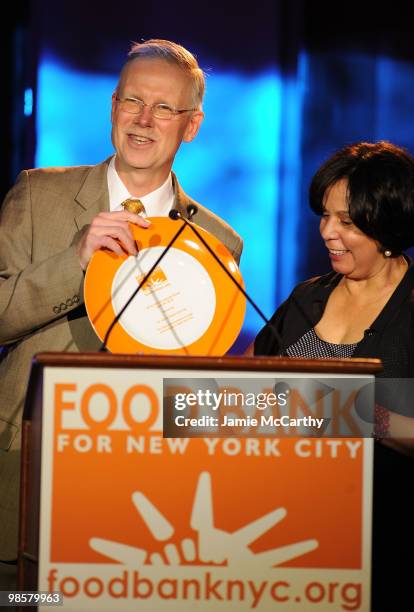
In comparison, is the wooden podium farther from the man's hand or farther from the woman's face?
the woman's face

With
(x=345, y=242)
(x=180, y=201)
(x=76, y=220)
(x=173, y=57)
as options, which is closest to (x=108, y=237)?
(x=76, y=220)

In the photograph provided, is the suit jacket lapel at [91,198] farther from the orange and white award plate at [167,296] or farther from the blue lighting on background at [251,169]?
the blue lighting on background at [251,169]

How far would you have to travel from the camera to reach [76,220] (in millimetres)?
2057

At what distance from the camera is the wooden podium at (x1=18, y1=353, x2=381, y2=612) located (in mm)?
1396

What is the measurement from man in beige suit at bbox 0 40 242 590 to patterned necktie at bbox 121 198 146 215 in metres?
0.04

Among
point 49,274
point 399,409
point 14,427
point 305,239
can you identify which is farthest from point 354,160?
point 305,239

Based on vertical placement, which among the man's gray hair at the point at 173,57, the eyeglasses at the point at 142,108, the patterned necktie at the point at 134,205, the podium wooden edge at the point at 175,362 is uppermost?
the man's gray hair at the point at 173,57

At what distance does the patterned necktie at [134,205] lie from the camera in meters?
1.98

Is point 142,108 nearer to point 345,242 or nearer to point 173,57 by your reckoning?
point 173,57

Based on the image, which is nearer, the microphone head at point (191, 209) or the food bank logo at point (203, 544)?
the food bank logo at point (203, 544)

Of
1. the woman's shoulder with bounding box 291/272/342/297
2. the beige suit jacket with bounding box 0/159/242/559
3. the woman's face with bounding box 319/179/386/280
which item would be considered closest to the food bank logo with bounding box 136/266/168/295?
the beige suit jacket with bounding box 0/159/242/559

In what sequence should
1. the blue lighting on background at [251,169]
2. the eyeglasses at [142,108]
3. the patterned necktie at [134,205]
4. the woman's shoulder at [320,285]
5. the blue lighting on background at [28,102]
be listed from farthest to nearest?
the blue lighting on background at [251,169] → the blue lighting on background at [28,102] → the woman's shoulder at [320,285] → the eyeglasses at [142,108] → the patterned necktie at [134,205]

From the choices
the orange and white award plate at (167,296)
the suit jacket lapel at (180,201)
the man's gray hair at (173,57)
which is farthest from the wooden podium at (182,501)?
the man's gray hair at (173,57)

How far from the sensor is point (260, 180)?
4023 millimetres
